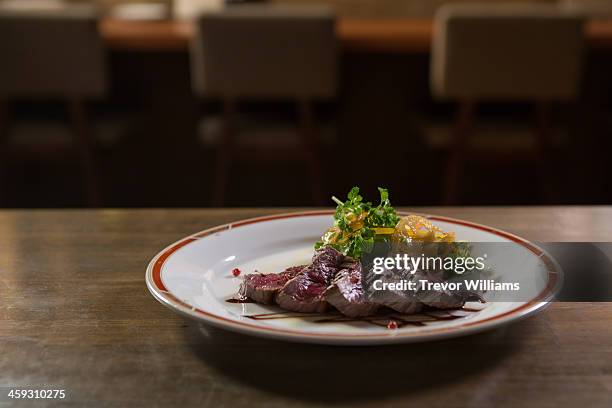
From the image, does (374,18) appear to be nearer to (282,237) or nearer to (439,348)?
(282,237)

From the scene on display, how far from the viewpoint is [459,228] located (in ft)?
3.22

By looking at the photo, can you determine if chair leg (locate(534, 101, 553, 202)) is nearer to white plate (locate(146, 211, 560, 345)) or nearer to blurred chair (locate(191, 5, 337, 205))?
blurred chair (locate(191, 5, 337, 205))

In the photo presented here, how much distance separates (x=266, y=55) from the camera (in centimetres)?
237

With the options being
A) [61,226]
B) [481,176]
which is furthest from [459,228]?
[481,176]

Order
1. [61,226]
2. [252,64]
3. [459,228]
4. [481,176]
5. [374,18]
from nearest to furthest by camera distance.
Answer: [459,228] < [61,226] < [252,64] < [481,176] < [374,18]

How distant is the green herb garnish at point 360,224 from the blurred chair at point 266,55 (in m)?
1.58

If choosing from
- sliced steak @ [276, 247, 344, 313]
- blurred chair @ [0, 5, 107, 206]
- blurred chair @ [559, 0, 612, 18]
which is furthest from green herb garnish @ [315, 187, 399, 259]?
blurred chair @ [559, 0, 612, 18]

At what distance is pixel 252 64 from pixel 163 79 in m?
0.64

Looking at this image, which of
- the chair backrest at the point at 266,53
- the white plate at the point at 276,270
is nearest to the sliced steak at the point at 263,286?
the white plate at the point at 276,270

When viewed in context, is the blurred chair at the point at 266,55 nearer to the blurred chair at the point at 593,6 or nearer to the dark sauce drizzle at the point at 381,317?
the blurred chair at the point at 593,6

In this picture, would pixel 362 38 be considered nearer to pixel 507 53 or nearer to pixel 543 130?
pixel 507 53

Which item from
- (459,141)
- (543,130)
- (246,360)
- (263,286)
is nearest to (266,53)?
(459,141)

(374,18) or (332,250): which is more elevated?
(374,18)

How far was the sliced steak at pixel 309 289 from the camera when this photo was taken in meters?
0.76
